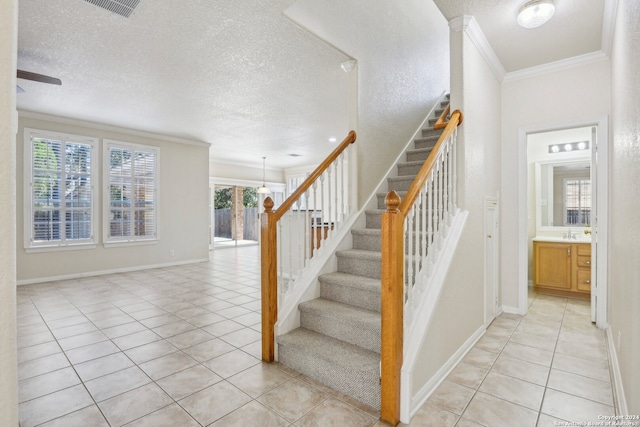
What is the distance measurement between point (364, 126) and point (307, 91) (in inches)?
56.1

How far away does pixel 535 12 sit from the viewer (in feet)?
8.09

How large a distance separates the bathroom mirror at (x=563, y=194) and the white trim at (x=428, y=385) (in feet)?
11.4

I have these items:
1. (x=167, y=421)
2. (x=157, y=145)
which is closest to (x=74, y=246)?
(x=157, y=145)

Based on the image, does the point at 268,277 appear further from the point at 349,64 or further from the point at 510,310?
the point at 510,310

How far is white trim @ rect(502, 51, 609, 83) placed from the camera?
3331 mm

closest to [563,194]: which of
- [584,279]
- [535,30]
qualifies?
[584,279]

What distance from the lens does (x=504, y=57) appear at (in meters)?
3.44

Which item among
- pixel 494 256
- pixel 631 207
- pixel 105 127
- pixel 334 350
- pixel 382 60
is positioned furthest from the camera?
pixel 105 127

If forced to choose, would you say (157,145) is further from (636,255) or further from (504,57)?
(636,255)

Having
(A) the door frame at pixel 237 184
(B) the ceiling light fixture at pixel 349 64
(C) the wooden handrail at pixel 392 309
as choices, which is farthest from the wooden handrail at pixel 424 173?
(A) the door frame at pixel 237 184

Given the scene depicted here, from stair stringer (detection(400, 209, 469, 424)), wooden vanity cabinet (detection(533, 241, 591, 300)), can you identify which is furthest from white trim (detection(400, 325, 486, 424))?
wooden vanity cabinet (detection(533, 241, 591, 300))

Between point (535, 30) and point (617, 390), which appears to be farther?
point (535, 30)

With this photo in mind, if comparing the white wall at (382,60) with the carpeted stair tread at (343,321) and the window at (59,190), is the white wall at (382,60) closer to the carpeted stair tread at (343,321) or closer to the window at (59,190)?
the carpeted stair tread at (343,321)

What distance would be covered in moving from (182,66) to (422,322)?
3.62 metres
